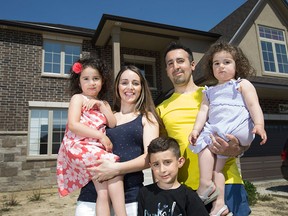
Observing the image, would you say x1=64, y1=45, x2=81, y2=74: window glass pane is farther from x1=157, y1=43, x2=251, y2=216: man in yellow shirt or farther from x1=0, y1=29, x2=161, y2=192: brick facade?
x1=157, y1=43, x2=251, y2=216: man in yellow shirt

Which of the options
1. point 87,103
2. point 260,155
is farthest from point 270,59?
point 87,103

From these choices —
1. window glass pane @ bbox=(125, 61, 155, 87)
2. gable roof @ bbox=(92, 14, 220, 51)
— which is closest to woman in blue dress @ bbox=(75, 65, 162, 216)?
gable roof @ bbox=(92, 14, 220, 51)

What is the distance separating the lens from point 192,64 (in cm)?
261

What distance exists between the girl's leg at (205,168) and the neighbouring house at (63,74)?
7691 mm

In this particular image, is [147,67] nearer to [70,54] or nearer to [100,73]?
[70,54]

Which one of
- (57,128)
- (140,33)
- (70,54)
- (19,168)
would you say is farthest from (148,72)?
(19,168)

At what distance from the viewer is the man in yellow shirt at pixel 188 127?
2.13 meters

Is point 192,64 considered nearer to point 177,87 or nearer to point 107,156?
point 177,87

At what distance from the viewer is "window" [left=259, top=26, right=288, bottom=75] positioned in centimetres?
1195

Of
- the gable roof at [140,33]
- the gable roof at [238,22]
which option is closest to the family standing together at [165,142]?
the gable roof at [140,33]

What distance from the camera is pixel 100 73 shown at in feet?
8.46

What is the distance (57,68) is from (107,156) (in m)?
10.6

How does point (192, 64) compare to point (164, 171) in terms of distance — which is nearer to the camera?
point (164, 171)

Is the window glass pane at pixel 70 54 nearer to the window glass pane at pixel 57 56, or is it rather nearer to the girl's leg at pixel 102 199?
the window glass pane at pixel 57 56
